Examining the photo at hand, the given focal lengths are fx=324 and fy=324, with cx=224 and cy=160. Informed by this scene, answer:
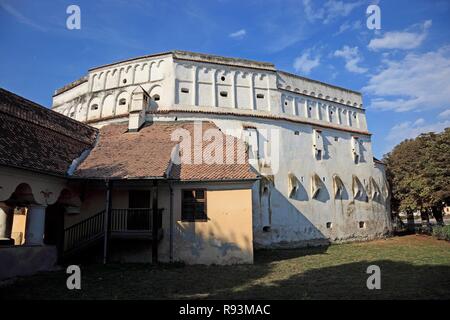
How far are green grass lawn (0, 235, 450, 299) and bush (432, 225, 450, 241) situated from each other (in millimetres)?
11403

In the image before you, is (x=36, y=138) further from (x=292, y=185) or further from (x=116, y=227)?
(x=292, y=185)

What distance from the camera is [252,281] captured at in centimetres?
1084

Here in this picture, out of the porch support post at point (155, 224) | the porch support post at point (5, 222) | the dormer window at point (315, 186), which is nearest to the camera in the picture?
the porch support post at point (155, 224)

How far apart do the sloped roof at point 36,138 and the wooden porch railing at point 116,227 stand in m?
2.77

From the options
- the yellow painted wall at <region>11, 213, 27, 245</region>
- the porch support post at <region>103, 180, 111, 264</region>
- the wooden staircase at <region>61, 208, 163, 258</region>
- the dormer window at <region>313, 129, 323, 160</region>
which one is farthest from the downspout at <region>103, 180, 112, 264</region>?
the dormer window at <region>313, 129, 323, 160</region>

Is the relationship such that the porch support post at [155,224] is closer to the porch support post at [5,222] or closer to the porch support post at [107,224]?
the porch support post at [107,224]

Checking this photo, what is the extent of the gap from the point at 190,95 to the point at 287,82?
7.97 m

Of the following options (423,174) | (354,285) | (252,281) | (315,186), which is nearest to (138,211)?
(252,281)

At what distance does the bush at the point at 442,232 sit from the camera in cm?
2422

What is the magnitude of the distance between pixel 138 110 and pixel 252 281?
514 inches

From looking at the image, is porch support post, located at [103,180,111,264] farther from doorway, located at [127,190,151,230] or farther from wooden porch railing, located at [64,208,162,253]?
doorway, located at [127,190,151,230]

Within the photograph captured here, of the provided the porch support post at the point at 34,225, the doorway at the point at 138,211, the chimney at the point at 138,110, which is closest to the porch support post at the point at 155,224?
the doorway at the point at 138,211

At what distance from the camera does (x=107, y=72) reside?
80.0 feet

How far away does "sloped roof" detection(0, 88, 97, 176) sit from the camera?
1216 cm
